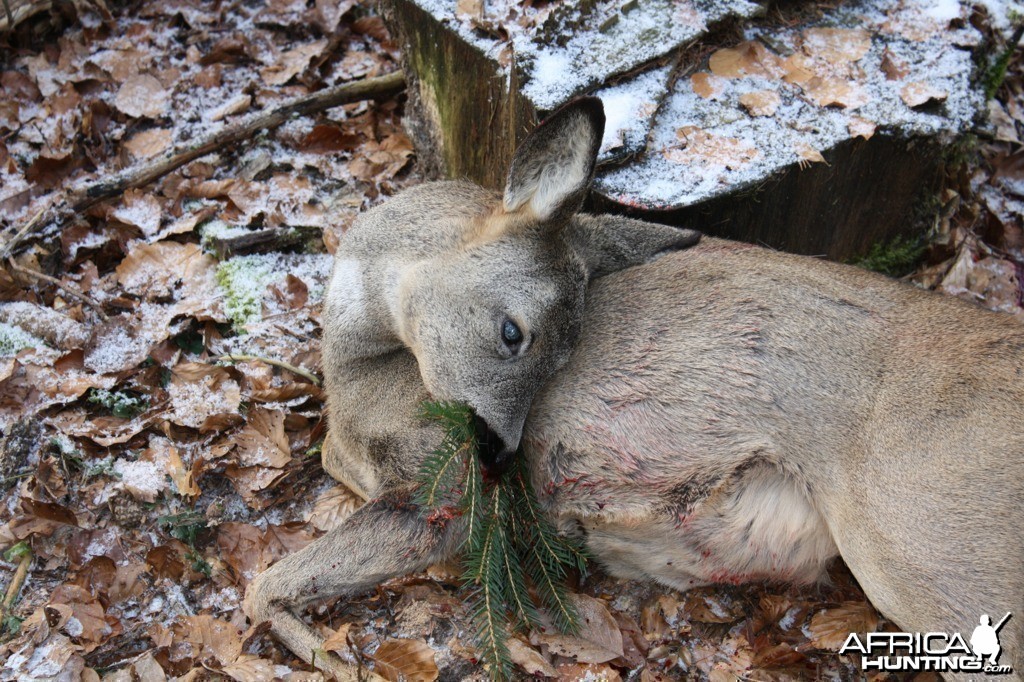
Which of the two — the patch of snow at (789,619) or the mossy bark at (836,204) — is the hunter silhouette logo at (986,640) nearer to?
the patch of snow at (789,619)

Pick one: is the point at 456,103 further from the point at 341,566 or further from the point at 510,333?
the point at 341,566

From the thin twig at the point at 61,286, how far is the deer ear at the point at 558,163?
8.52 ft

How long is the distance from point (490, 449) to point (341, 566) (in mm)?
824

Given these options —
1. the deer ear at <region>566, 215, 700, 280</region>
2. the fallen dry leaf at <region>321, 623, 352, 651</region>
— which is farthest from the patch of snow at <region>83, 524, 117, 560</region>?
the deer ear at <region>566, 215, 700, 280</region>

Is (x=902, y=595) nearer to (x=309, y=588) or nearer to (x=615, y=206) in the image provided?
(x=615, y=206)

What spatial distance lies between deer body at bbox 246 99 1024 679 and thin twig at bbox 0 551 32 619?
97cm

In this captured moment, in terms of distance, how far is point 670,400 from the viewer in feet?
12.4

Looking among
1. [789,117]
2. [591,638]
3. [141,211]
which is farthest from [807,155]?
[141,211]

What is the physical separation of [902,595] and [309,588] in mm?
2265

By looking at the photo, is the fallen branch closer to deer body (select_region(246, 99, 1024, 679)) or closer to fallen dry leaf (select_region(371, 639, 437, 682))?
deer body (select_region(246, 99, 1024, 679))

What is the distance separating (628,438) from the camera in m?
3.81

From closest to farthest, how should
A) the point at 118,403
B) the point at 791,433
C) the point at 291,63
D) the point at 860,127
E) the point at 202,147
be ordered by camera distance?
the point at 791,433
the point at 860,127
the point at 118,403
the point at 202,147
the point at 291,63

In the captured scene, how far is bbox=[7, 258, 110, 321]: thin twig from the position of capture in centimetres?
516

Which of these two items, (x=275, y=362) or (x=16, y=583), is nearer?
(x=16, y=583)
